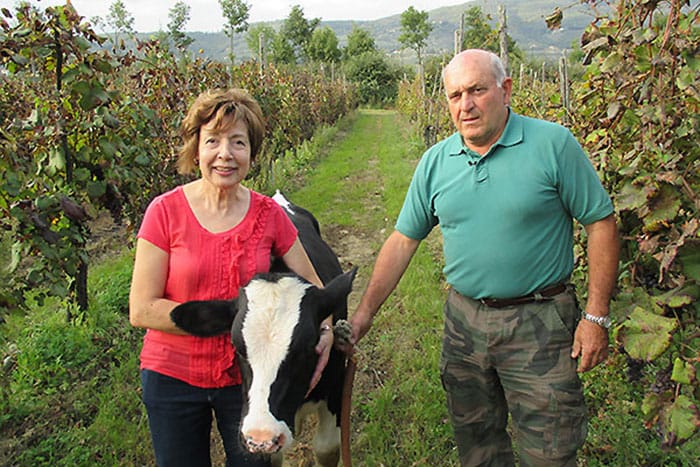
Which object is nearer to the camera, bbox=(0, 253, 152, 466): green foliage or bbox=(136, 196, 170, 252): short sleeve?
bbox=(136, 196, 170, 252): short sleeve

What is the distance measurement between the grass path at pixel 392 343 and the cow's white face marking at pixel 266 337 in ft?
5.35

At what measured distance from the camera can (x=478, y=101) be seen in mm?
2461

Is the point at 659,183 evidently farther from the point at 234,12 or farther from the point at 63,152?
the point at 234,12

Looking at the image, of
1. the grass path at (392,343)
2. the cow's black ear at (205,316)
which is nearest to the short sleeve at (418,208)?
the cow's black ear at (205,316)

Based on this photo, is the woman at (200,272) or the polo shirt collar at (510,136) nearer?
the woman at (200,272)

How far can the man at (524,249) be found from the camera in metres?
2.38

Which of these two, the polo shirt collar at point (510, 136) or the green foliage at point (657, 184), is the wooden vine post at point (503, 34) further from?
the polo shirt collar at point (510, 136)

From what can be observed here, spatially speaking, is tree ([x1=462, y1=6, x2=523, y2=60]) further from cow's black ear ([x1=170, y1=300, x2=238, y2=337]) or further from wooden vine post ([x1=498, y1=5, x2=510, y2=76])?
cow's black ear ([x1=170, y1=300, x2=238, y2=337])

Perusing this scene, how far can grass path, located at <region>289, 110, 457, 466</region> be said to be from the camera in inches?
145

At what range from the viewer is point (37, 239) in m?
3.49

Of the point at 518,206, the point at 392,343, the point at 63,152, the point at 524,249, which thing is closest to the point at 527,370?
the point at 524,249

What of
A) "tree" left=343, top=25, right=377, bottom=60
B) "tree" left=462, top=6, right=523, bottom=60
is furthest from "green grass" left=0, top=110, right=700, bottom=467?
"tree" left=343, top=25, right=377, bottom=60

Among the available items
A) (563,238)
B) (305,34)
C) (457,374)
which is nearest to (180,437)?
(457,374)

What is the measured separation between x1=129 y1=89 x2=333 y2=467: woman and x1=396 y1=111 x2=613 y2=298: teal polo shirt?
767 millimetres
